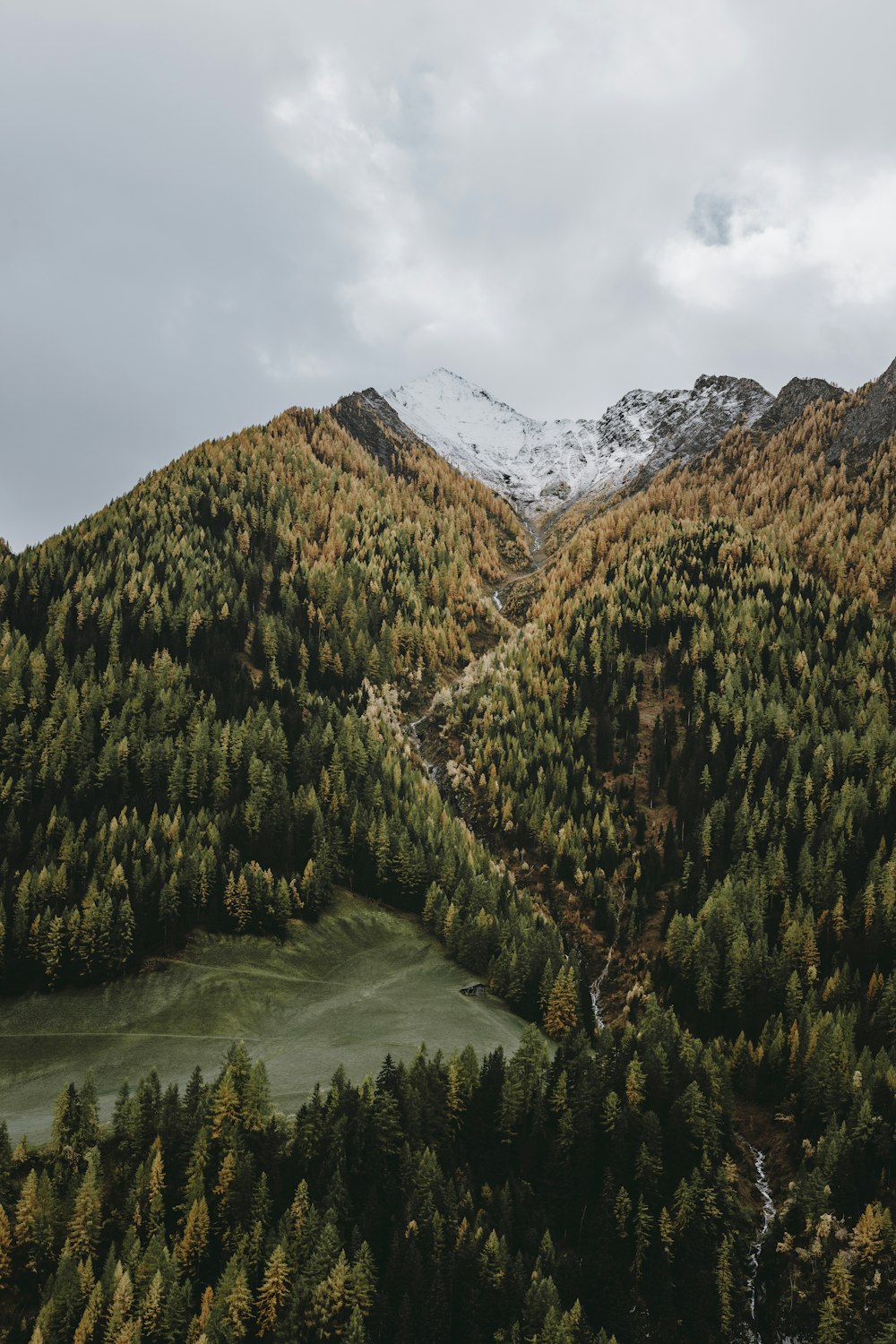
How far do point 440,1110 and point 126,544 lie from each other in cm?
16355

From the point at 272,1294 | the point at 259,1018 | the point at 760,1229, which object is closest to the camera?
the point at 272,1294

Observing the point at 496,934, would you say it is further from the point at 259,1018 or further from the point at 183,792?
the point at 183,792

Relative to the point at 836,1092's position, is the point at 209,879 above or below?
above

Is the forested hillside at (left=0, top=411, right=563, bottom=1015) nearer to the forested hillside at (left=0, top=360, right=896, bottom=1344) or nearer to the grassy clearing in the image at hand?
the forested hillside at (left=0, top=360, right=896, bottom=1344)

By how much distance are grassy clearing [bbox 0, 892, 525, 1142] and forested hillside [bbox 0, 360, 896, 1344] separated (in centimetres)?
498

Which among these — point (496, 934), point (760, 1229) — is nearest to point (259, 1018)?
point (496, 934)

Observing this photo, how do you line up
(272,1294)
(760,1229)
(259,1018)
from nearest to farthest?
(272,1294), (760,1229), (259,1018)

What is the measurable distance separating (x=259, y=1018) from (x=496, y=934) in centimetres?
3573

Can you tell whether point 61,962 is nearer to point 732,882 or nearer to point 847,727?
point 732,882

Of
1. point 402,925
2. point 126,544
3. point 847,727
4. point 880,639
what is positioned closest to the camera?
point 402,925

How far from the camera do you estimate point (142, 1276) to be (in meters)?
60.9

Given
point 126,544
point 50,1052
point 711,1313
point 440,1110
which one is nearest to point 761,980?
point 711,1313

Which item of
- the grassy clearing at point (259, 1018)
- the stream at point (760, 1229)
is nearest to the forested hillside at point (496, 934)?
the stream at point (760, 1229)

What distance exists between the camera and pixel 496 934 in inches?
4496
